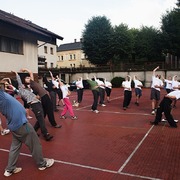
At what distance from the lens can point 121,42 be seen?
139 feet

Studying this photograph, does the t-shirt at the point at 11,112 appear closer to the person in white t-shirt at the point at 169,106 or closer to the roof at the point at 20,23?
the person in white t-shirt at the point at 169,106

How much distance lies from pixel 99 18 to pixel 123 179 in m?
42.8

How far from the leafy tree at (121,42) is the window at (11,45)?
83.5 feet

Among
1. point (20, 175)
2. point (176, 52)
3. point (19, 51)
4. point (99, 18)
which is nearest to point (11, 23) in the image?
point (19, 51)

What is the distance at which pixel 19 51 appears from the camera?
19.0 m

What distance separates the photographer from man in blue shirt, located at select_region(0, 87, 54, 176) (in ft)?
15.5

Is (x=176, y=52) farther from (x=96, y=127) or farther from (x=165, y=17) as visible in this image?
(x=96, y=127)

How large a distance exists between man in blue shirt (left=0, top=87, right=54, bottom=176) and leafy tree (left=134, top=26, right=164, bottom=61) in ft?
113

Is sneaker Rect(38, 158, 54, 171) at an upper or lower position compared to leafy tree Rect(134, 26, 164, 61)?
lower

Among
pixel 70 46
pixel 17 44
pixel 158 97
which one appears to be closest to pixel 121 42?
pixel 17 44

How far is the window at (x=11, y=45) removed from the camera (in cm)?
1723

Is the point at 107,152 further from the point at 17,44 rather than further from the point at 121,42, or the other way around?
the point at 121,42

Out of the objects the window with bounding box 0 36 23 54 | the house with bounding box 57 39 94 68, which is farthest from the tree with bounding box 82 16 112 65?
the window with bounding box 0 36 23 54

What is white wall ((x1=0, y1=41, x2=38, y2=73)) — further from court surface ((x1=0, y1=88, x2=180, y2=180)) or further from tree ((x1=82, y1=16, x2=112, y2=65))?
tree ((x1=82, y1=16, x2=112, y2=65))
